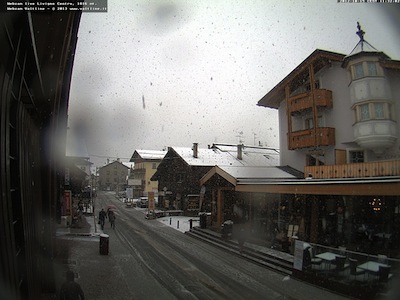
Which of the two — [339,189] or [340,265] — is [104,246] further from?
[339,189]

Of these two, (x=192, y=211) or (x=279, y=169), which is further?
(x=192, y=211)

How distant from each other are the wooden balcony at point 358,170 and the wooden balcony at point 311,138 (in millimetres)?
1167

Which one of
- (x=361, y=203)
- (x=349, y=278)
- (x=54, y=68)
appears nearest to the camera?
(x=54, y=68)

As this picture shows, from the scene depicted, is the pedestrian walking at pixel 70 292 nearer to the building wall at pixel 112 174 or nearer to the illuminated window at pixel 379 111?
the illuminated window at pixel 379 111

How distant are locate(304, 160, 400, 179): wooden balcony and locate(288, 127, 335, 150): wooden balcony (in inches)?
46.0

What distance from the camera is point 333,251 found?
834cm

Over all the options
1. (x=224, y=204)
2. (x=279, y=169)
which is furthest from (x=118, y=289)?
(x=224, y=204)

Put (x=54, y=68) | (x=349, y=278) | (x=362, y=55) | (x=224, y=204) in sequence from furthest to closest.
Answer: (x=224, y=204) < (x=362, y=55) < (x=349, y=278) < (x=54, y=68)

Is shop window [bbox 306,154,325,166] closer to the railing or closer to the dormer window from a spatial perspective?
the dormer window

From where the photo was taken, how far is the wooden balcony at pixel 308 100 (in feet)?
41.3

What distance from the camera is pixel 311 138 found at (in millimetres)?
13578

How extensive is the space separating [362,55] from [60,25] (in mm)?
→ 9404

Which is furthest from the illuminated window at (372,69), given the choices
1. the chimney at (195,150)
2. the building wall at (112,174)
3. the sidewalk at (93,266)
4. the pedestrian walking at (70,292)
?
the building wall at (112,174)

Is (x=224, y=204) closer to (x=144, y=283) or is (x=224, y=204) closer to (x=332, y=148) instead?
(x=332, y=148)
